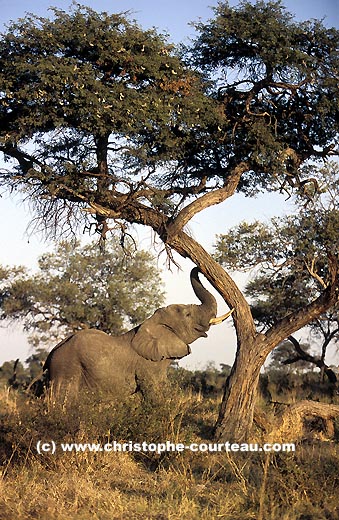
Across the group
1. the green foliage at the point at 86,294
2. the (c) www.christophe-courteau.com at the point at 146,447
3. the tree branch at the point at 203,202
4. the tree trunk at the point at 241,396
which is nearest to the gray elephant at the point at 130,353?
the tree trunk at the point at 241,396

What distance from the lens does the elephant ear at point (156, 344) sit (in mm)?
12297

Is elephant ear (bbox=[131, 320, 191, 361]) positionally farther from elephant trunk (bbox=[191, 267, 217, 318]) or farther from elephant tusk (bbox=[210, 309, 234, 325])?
elephant trunk (bbox=[191, 267, 217, 318])

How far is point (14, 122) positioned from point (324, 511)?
807 centimetres

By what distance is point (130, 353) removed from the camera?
12.3 meters

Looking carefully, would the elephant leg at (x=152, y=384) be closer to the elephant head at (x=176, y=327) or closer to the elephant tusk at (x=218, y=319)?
the elephant head at (x=176, y=327)

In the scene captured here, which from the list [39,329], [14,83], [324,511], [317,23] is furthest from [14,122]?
[39,329]

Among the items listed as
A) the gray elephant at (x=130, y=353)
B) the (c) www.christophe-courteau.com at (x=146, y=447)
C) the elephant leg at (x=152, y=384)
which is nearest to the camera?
the (c) www.christophe-courteau.com at (x=146, y=447)

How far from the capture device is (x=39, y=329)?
1017 inches

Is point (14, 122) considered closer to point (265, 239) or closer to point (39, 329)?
point (265, 239)

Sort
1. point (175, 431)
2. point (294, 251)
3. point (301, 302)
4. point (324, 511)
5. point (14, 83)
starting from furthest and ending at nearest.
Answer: point (301, 302) < point (294, 251) < point (14, 83) < point (175, 431) < point (324, 511)

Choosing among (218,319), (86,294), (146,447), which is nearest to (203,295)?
(218,319)

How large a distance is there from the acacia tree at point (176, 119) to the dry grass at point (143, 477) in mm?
2655

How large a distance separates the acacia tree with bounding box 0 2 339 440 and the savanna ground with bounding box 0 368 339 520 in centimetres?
263

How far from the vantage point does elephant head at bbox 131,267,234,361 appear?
1233cm
